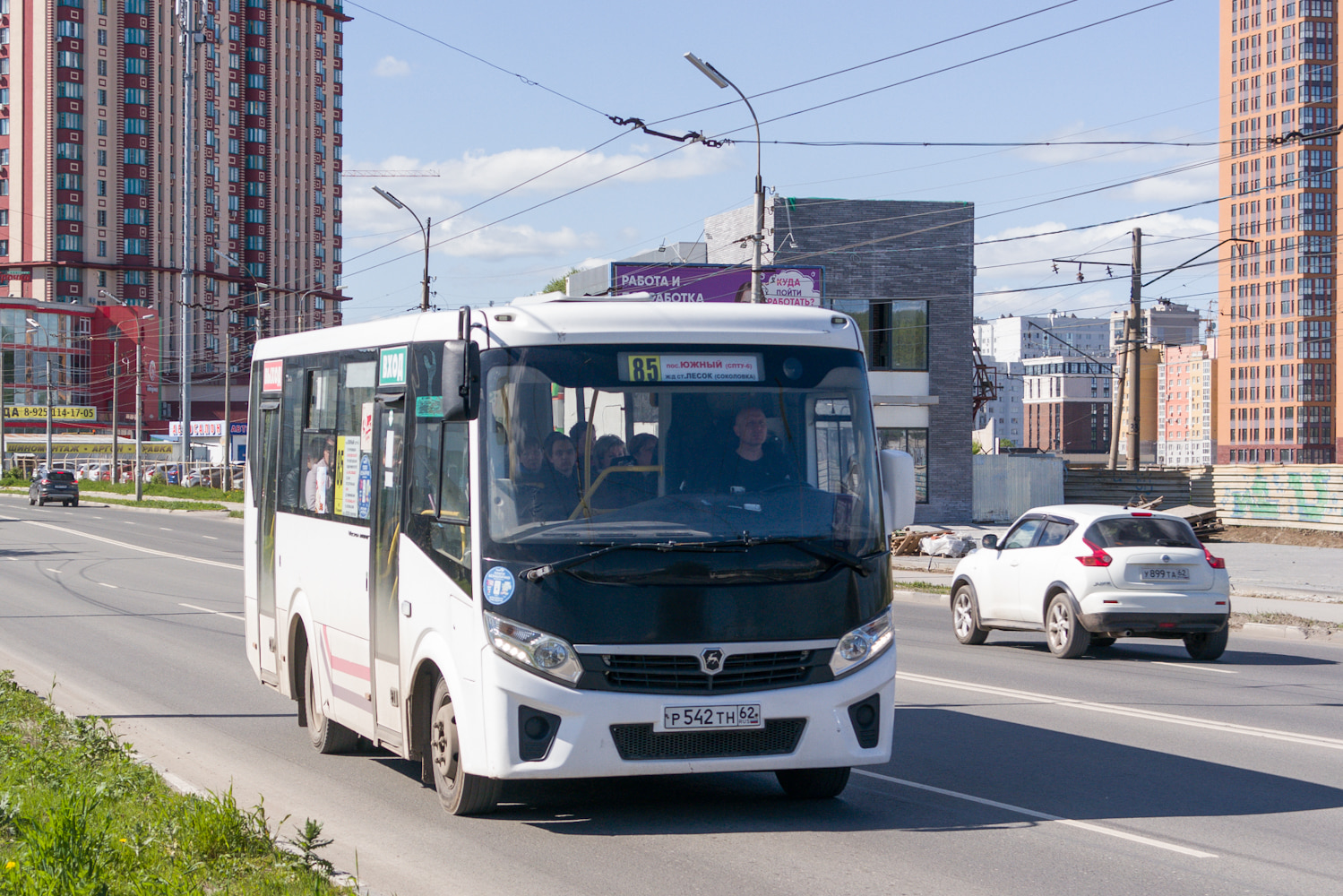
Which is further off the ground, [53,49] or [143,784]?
[53,49]

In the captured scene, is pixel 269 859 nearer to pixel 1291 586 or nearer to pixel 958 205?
pixel 1291 586

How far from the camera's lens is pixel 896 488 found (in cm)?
771

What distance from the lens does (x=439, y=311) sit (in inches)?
310

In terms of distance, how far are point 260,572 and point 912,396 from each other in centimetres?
3530

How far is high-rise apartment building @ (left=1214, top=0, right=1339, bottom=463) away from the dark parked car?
120327 millimetres

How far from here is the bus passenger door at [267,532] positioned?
10.2 meters

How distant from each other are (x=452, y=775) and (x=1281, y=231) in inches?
6576

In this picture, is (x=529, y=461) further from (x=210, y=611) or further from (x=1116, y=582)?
(x=210, y=611)

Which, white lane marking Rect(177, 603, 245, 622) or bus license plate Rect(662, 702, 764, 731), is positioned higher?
bus license plate Rect(662, 702, 764, 731)

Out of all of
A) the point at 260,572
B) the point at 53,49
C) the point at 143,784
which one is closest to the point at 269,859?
the point at 143,784

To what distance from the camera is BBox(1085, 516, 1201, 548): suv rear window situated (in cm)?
1493

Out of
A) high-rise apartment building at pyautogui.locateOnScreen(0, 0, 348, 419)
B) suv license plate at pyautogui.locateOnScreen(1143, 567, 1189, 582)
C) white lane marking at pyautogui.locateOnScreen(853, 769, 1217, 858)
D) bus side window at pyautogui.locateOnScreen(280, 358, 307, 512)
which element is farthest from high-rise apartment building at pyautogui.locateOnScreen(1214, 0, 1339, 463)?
white lane marking at pyautogui.locateOnScreen(853, 769, 1217, 858)

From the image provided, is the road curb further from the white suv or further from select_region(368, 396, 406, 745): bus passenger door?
select_region(368, 396, 406, 745): bus passenger door

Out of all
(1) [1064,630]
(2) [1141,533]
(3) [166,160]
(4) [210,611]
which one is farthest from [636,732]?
(3) [166,160]
